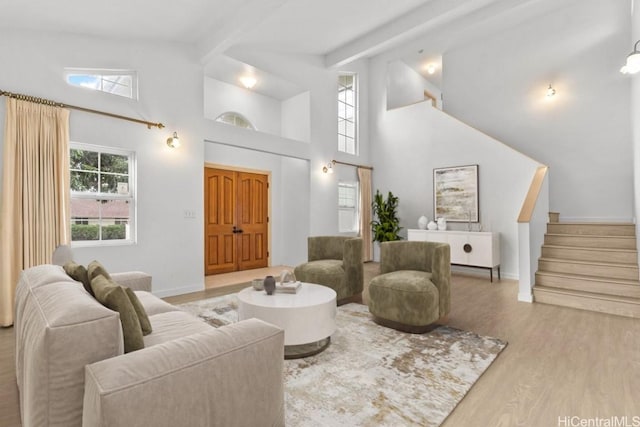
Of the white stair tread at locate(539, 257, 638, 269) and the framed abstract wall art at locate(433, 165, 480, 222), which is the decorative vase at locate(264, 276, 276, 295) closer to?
the white stair tread at locate(539, 257, 638, 269)

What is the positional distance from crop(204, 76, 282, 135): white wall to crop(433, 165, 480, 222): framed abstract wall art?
3.47 metres

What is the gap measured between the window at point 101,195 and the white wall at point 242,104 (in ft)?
6.74

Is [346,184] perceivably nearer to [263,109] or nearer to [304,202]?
[304,202]

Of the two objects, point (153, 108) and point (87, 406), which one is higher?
point (153, 108)

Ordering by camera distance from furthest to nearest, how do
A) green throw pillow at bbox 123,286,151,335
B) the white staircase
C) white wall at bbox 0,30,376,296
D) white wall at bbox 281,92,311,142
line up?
white wall at bbox 281,92,311,142
the white staircase
white wall at bbox 0,30,376,296
green throw pillow at bbox 123,286,151,335

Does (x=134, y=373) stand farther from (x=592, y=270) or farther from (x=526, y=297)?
(x=592, y=270)

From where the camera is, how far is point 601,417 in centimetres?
179

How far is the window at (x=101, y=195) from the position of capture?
12.4ft

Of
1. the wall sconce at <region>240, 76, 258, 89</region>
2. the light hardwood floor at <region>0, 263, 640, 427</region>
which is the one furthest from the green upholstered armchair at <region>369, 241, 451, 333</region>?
the wall sconce at <region>240, 76, 258, 89</region>

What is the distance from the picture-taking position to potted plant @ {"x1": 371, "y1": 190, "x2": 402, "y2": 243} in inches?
269

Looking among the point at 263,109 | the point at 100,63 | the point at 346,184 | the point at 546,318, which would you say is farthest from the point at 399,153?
the point at 100,63

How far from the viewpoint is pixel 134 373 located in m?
1.13

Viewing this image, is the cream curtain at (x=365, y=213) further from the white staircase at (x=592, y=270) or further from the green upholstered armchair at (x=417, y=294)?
the green upholstered armchair at (x=417, y=294)

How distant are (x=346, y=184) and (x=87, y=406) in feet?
21.1
